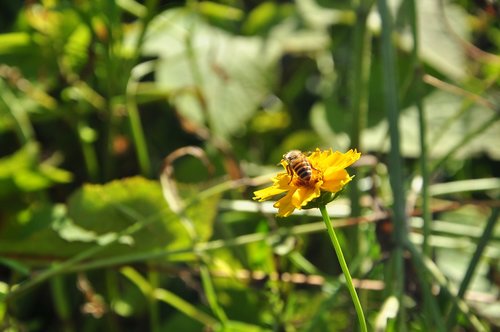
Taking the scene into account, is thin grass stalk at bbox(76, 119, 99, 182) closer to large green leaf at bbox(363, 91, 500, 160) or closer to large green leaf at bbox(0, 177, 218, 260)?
large green leaf at bbox(0, 177, 218, 260)

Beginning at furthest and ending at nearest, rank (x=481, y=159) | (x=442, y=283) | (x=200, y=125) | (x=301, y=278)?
1. (x=481, y=159)
2. (x=200, y=125)
3. (x=301, y=278)
4. (x=442, y=283)

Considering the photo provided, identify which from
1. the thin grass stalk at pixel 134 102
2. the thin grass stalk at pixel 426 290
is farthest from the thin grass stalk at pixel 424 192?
the thin grass stalk at pixel 134 102

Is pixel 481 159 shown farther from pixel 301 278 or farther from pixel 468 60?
pixel 301 278

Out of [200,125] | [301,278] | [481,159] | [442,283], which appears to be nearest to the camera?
[442,283]

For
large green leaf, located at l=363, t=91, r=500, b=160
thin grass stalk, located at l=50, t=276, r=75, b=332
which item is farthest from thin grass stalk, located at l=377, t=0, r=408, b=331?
thin grass stalk, located at l=50, t=276, r=75, b=332

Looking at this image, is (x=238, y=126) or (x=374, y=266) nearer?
(x=374, y=266)

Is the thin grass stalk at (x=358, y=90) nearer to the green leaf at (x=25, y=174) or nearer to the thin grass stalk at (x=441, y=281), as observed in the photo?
the thin grass stalk at (x=441, y=281)

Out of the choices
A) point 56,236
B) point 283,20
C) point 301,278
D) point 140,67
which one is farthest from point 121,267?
point 283,20

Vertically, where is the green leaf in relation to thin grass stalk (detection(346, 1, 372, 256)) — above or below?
below
